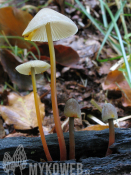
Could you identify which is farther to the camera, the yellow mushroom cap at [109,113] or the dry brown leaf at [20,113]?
the dry brown leaf at [20,113]

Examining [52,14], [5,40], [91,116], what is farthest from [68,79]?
[52,14]

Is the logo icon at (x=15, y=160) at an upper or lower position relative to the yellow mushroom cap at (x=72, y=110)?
lower

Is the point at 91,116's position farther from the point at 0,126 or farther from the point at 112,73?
the point at 0,126

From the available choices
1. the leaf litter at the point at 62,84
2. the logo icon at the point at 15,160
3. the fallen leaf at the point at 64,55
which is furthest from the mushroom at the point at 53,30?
the fallen leaf at the point at 64,55

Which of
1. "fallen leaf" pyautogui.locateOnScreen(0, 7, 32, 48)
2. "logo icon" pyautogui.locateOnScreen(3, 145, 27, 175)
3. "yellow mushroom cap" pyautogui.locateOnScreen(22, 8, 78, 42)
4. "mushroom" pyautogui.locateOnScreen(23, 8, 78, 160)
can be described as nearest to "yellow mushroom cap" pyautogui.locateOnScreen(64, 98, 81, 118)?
"mushroom" pyautogui.locateOnScreen(23, 8, 78, 160)

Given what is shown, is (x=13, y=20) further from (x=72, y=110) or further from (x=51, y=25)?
(x=72, y=110)

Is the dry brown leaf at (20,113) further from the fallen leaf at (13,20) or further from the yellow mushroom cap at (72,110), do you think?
the fallen leaf at (13,20)

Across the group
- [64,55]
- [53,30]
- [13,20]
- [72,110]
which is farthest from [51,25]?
[13,20]
